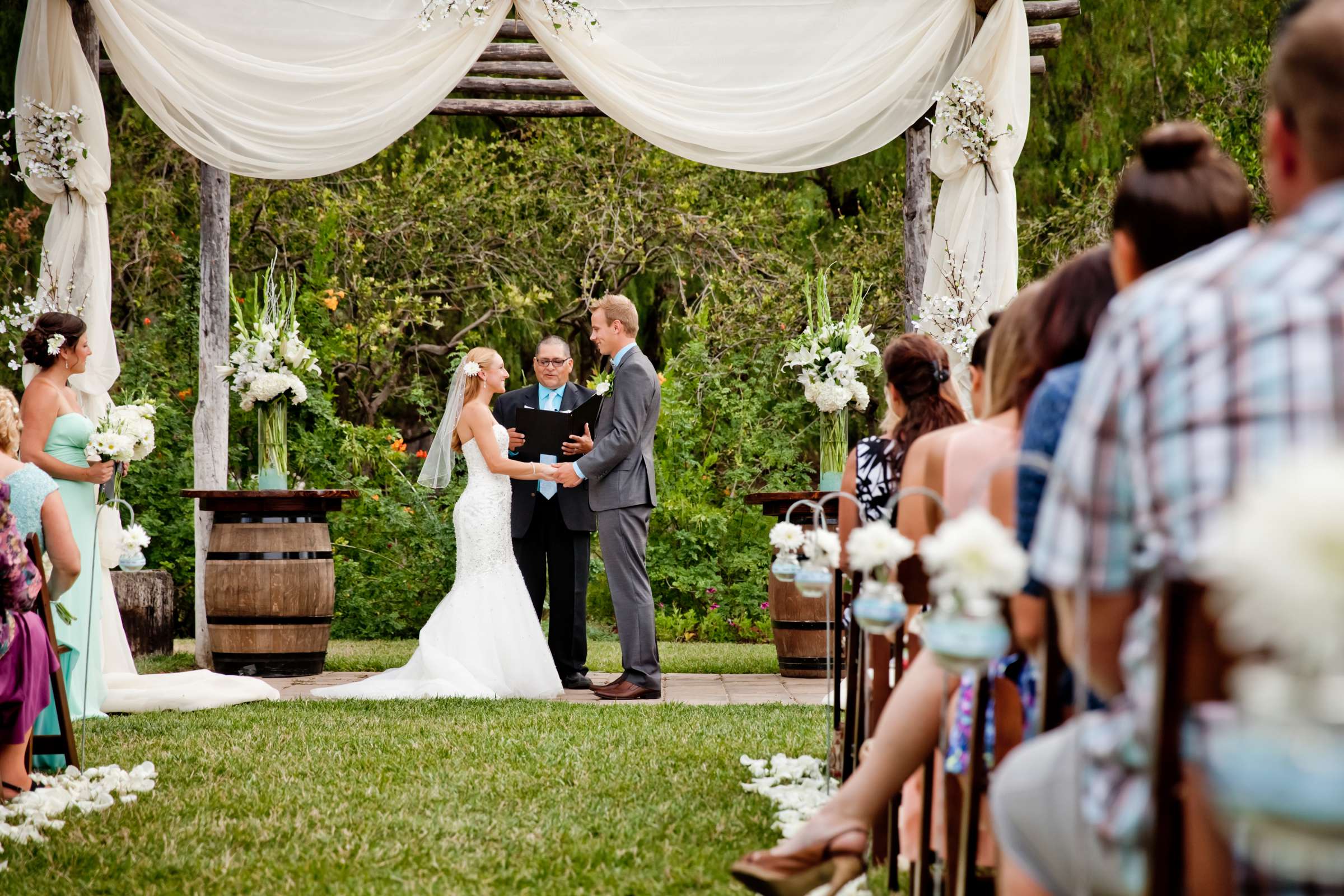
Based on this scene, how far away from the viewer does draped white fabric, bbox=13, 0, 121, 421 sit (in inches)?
251

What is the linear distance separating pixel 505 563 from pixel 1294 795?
5.90 metres

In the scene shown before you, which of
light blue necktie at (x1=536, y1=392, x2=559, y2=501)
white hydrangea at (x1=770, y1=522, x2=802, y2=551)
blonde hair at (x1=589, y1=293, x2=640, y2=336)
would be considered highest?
blonde hair at (x1=589, y1=293, x2=640, y2=336)

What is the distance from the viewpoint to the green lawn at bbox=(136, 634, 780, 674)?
754 cm

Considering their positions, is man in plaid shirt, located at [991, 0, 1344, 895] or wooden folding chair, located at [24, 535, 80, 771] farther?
wooden folding chair, located at [24, 535, 80, 771]

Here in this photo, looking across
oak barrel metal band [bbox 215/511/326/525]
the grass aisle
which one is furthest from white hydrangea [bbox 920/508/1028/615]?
oak barrel metal band [bbox 215/511/326/525]

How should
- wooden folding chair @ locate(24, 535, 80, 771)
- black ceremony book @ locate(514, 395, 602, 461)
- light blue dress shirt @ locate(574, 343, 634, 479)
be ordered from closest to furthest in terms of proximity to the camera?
wooden folding chair @ locate(24, 535, 80, 771) → light blue dress shirt @ locate(574, 343, 634, 479) → black ceremony book @ locate(514, 395, 602, 461)

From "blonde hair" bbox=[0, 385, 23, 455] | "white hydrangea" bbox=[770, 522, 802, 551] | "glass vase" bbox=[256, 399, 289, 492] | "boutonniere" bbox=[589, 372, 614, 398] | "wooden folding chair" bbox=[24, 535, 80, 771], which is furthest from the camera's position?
"boutonniere" bbox=[589, 372, 614, 398]

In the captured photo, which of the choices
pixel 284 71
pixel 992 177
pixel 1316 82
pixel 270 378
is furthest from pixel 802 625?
pixel 1316 82

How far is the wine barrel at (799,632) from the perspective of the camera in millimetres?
7000

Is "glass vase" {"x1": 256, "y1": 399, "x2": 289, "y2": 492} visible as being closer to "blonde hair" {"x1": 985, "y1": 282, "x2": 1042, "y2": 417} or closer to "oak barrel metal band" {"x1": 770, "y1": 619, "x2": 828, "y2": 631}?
"oak barrel metal band" {"x1": 770, "y1": 619, "x2": 828, "y2": 631}

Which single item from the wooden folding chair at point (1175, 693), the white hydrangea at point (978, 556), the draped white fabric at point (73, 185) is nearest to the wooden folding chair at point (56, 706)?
the draped white fabric at point (73, 185)

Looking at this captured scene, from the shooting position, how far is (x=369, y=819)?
A: 365cm

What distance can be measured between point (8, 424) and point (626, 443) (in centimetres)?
292

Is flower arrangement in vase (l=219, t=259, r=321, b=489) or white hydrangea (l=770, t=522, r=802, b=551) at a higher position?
flower arrangement in vase (l=219, t=259, r=321, b=489)
